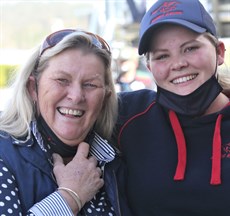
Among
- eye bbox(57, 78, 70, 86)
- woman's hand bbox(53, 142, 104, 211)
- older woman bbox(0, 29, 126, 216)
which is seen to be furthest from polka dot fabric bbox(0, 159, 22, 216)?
eye bbox(57, 78, 70, 86)

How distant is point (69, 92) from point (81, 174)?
386 mm

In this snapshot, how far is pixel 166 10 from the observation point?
6.71ft

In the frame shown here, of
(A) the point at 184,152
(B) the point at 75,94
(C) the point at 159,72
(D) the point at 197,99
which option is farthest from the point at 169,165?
(B) the point at 75,94

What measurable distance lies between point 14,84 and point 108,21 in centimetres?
967

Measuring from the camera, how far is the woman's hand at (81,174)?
6.34 feet

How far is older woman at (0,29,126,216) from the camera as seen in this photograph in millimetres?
1873

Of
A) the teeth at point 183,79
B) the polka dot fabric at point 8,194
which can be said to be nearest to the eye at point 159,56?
the teeth at point 183,79

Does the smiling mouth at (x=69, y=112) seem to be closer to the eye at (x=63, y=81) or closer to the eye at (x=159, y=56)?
the eye at (x=63, y=81)

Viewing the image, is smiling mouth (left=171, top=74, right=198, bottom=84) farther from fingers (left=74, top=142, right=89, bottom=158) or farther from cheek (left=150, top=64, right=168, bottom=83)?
fingers (left=74, top=142, right=89, bottom=158)

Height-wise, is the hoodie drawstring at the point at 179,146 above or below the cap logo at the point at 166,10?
below

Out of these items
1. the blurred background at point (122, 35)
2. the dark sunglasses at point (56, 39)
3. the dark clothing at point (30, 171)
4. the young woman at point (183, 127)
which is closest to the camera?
the dark clothing at point (30, 171)

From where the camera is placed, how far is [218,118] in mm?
2025

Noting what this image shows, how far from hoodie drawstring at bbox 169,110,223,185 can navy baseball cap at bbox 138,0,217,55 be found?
41 cm

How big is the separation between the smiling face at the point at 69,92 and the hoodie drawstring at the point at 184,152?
41cm
